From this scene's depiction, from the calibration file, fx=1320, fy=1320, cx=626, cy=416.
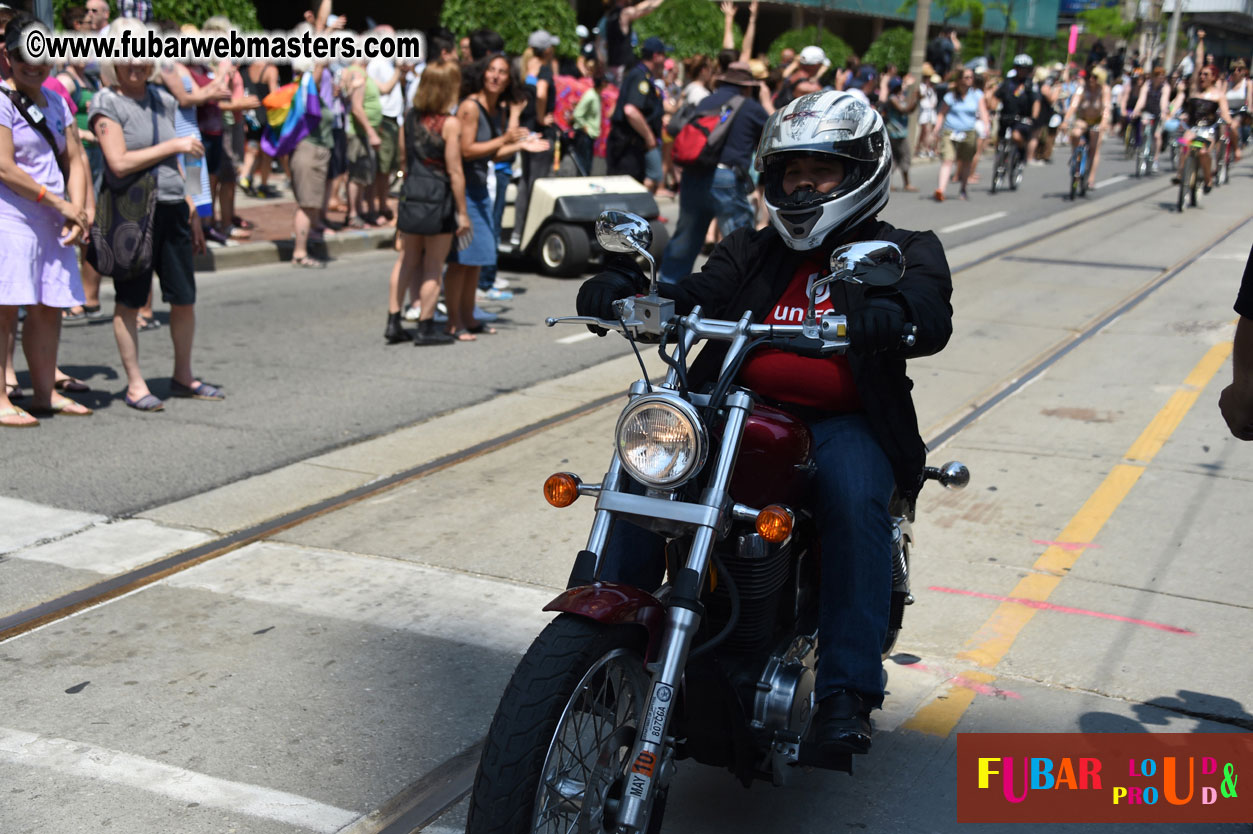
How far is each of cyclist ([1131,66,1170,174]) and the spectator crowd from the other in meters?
4.68

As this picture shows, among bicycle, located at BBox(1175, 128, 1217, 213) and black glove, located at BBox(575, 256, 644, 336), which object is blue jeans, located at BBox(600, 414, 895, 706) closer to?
black glove, located at BBox(575, 256, 644, 336)

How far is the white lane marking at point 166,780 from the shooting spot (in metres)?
3.21

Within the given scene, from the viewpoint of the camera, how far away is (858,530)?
9.82ft

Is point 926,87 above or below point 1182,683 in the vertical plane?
above

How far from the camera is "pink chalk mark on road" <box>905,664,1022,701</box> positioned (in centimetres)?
394

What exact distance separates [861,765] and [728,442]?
1265mm

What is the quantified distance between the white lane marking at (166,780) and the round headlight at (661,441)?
1.21 m

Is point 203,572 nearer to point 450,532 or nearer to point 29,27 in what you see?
point 450,532

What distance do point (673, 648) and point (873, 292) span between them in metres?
0.89

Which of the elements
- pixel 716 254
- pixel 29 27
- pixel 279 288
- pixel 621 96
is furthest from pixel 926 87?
pixel 716 254

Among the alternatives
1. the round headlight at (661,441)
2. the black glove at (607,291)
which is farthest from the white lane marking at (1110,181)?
the round headlight at (661,441)

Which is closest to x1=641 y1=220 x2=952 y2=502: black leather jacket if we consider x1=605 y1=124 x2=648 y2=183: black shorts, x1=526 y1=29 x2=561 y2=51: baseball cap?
x1=605 y1=124 x2=648 y2=183: black shorts

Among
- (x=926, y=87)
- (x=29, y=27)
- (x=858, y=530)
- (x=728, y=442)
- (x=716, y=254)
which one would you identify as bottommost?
(x=858, y=530)

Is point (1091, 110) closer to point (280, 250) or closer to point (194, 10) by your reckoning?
point (280, 250)
